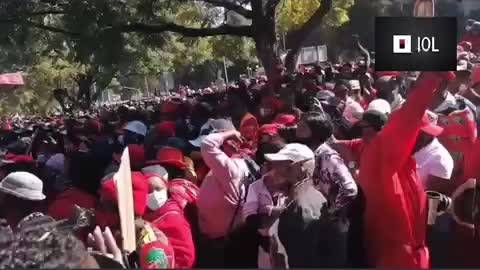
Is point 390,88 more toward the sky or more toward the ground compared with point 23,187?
more toward the sky

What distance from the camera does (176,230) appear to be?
10.9 feet

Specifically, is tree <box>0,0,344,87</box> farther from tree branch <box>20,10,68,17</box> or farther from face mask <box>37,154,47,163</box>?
face mask <box>37,154,47,163</box>

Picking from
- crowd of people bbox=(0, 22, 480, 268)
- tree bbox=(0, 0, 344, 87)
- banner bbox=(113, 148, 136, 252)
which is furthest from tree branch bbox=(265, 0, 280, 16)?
banner bbox=(113, 148, 136, 252)

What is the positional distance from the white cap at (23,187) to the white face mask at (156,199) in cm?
45

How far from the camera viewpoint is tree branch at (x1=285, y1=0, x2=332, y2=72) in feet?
12.0

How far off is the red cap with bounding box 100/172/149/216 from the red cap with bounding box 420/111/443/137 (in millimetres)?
1169

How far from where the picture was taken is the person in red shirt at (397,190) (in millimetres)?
3156

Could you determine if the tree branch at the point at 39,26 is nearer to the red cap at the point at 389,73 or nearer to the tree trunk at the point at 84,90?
the tree trunk at the point at 84,90

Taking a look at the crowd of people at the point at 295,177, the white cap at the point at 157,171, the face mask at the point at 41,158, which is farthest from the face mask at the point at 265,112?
the face mask at the point at 41,158

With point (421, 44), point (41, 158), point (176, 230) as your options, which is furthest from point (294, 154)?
point (41, 158)

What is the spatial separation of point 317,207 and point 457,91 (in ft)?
2.76

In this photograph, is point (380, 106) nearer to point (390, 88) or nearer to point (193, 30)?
point (390, 88)

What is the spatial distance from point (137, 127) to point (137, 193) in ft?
3.45

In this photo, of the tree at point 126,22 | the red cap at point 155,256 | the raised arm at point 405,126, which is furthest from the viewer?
the tree at point 126,22
